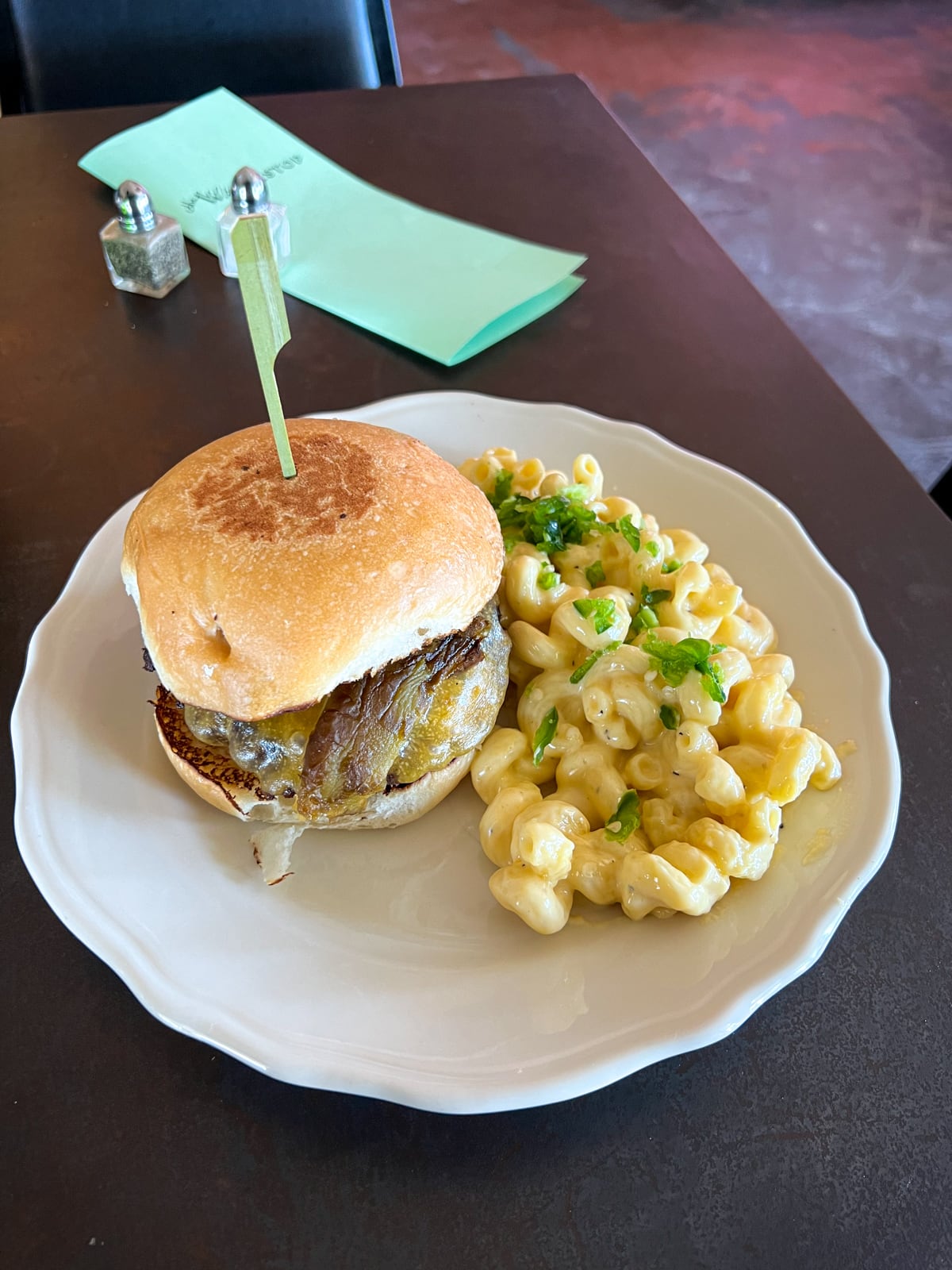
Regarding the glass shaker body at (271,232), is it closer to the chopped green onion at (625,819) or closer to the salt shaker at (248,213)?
the salt shaker at (248,213)

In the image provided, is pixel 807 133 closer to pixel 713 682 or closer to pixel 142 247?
pixel 142 247

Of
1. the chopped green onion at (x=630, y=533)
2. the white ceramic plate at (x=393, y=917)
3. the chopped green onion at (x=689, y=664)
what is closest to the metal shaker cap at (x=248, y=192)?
the white ceramic plate at (x=393, y=917)

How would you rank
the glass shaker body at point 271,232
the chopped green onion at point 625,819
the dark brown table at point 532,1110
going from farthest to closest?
the glass shaker body at point 271,232
the chopped green onion at point 625,819
the dark brown table at point 532,1110

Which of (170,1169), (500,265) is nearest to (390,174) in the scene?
(500,265)

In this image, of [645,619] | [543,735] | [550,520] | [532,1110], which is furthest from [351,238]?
[532,1110]

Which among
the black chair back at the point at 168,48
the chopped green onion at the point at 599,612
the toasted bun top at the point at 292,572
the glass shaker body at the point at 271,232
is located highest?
the black chair back at the point at 168,48
